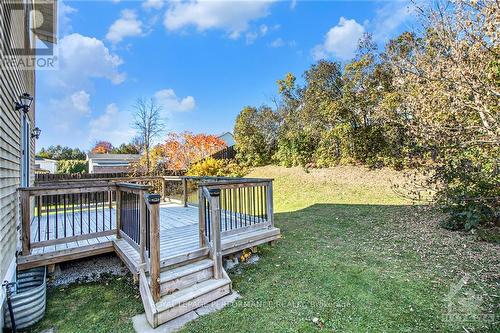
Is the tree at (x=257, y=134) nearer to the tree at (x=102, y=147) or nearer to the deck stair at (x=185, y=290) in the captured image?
the deck stair at (x=185, y=290)

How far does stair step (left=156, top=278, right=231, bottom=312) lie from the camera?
9.71 ft

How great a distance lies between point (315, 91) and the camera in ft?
39.5

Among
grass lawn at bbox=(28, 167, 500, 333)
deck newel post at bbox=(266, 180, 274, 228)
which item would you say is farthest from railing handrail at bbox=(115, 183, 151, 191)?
deck newel post at bbox=(266, 180, 274, 228)

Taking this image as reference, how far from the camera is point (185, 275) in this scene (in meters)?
3.35

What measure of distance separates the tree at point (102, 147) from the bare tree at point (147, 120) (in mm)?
22864

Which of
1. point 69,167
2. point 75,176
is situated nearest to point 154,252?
point 75,176

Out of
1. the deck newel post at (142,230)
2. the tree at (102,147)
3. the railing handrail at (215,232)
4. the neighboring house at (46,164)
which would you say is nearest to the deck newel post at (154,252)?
the deck newel post at (142,230)

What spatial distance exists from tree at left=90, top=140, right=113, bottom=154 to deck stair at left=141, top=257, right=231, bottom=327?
36.5 meters

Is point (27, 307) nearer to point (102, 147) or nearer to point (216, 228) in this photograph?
point (216, 228)

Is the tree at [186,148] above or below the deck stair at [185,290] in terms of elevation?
above

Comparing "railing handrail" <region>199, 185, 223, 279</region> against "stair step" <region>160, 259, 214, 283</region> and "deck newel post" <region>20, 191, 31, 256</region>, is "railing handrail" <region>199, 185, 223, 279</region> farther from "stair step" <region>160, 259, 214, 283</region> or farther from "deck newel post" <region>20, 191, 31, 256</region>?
"deck newel post" <region>20, 191, 31, 256</region>

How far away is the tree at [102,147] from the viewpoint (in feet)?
115

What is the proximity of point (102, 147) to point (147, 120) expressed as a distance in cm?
2437

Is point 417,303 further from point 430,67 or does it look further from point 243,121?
point 243,121
